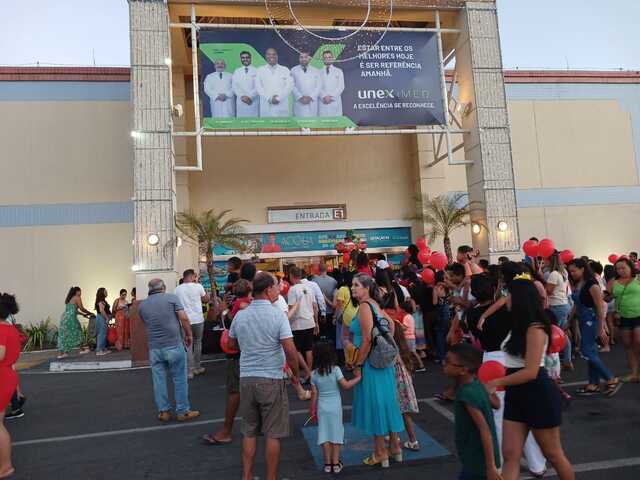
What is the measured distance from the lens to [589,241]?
53.2 feet

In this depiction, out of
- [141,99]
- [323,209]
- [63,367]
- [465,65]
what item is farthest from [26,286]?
[465,65]

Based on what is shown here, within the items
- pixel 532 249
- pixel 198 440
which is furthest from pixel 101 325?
pixel 532 249

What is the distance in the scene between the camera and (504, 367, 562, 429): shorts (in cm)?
275

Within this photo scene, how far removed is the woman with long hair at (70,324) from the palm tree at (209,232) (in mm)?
3281

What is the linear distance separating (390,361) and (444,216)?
11131 mm

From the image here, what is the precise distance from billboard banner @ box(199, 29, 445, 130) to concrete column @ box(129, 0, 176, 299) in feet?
3.51

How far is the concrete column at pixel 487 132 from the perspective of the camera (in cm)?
1247

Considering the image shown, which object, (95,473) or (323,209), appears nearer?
(95,473)

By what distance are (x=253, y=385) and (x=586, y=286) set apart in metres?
4.52

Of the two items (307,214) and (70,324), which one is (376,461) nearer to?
(70,324)

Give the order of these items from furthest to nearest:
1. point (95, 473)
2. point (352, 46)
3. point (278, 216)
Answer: point (278, 216) → point (352, 46) → point (95, 473)

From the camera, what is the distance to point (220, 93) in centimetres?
1162

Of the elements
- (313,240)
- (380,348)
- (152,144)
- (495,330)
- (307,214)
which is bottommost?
(380,348)

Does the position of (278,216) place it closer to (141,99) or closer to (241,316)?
(141,99)
